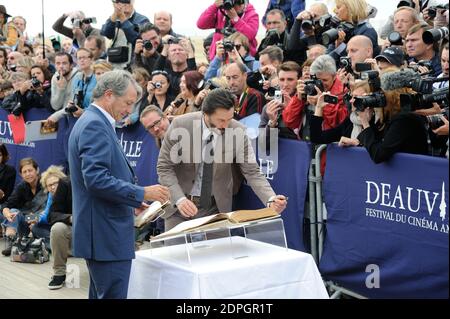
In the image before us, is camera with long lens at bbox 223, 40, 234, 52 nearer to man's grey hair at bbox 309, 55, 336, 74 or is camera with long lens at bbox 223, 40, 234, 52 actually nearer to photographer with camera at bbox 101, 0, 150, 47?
man's grey hair at bbox 309, 55, 336, 74

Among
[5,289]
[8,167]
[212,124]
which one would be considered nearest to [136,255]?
[212,124]

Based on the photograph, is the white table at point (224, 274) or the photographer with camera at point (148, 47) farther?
the photographer with camera at point (148, 47)

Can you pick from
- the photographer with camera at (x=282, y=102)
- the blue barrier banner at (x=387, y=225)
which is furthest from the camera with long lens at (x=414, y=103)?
the photographer with camera at (x=282, y=102)

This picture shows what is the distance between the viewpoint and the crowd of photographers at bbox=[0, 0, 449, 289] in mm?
5816

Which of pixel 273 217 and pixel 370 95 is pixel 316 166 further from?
pixel 273 217

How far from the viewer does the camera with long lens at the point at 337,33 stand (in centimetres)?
745

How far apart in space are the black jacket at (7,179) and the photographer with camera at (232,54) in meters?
2.92

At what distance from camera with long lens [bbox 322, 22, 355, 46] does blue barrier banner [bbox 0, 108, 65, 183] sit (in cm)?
418

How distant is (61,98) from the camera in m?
10.1

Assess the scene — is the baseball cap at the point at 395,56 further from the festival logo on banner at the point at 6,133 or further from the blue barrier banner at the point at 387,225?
the festival logo on banner at the point at 6,133

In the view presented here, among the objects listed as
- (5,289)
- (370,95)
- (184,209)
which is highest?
(370,95)

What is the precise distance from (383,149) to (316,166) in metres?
0.87

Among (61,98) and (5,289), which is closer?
(5,289)

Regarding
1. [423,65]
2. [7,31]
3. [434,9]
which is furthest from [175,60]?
[7,31]
